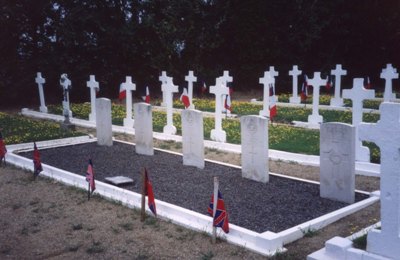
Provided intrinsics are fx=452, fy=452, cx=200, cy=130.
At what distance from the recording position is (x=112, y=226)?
23.2ft

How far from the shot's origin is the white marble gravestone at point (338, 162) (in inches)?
307

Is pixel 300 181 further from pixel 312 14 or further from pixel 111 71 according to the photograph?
pixel 312 14

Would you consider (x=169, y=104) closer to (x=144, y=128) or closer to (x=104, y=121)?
(x=104, y=121)

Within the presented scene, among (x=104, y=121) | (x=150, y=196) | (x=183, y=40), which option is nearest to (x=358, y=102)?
(x=150, y=196)

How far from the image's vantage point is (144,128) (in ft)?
39.3

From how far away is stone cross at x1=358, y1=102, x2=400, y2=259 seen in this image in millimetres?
4883

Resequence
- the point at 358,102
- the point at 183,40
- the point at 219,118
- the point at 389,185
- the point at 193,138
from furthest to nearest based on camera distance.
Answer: the point at 183,40, the point at 219,118, the point at 193,138, the point at 358,102, the point at 389,185

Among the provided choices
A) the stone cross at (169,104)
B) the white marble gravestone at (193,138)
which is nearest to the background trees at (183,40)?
the stone cross at (169,104)

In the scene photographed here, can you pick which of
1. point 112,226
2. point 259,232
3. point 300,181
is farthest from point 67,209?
point 300,181

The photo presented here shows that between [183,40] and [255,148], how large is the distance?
18908 millimetres

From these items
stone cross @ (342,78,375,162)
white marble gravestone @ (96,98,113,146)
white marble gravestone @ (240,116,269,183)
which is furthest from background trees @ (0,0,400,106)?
white marble gravestone @ (240,116,269,183)

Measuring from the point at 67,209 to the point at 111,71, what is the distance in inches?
753

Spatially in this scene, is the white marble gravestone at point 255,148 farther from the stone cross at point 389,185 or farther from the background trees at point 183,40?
the background trees at point 183,40

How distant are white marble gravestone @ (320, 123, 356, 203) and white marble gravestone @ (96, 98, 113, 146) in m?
7.00
